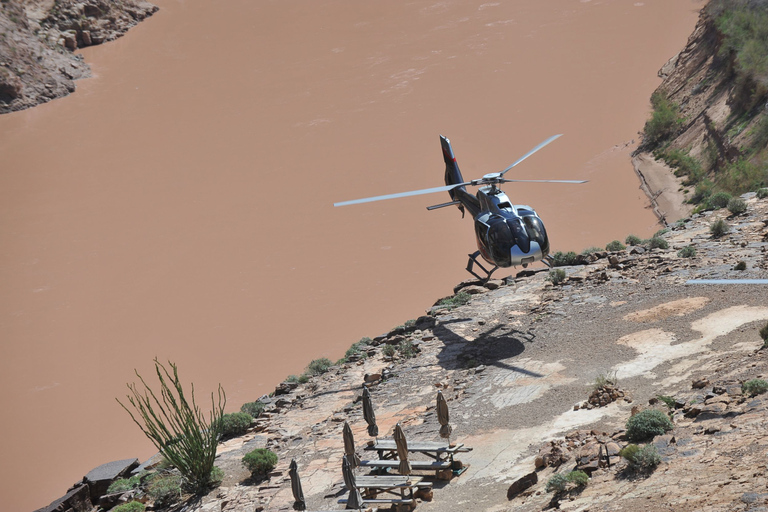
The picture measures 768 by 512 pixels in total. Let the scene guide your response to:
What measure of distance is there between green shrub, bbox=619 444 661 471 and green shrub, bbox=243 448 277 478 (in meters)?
8.07

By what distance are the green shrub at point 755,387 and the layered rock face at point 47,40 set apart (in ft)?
178

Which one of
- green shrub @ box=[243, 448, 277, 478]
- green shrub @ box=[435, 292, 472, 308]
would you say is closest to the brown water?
green shrub @ box=[435, 292, 472, 308]

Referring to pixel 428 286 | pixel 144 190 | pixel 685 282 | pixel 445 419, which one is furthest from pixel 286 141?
pixel 445 419

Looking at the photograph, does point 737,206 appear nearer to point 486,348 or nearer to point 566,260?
point 566,260

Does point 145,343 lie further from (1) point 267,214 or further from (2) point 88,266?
(1) point 267,214

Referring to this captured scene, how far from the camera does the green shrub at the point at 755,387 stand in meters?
11.2

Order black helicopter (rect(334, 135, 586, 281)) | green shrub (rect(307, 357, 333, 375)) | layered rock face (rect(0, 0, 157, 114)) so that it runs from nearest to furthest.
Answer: black helicopter (rect(334, 135, 586, 281)), green shrub (rect(307, 357, 333, 375)), layered rock face (rect(0, 0, 157, 114))

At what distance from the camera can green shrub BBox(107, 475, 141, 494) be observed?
58.9 feet

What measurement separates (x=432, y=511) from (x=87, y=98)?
51615 mm

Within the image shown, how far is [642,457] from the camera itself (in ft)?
33.1

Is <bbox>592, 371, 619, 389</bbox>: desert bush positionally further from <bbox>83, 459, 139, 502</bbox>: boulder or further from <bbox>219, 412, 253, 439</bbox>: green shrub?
<bbox>83, 459, 139, 502</bbox>: boulder

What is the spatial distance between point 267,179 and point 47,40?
79.1 feet

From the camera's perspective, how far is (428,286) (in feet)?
120

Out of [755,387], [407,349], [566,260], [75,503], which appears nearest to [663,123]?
[566,260]
